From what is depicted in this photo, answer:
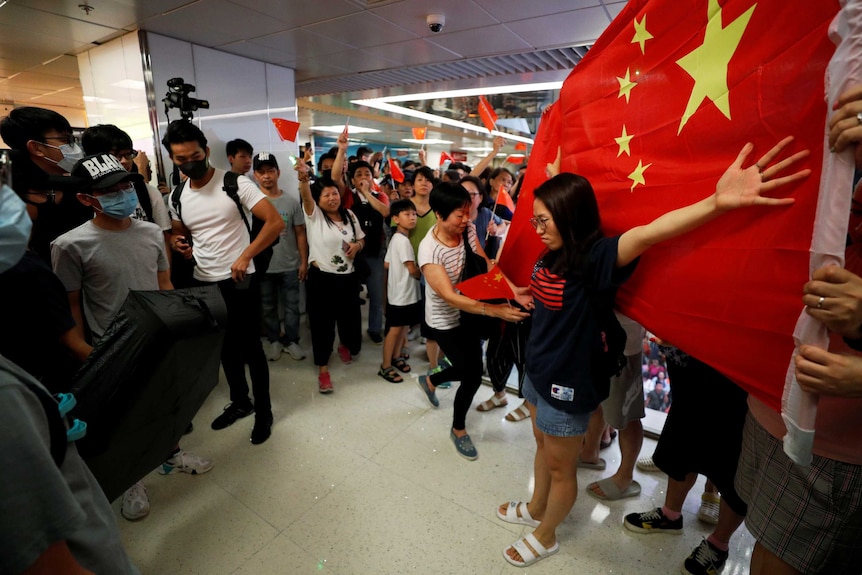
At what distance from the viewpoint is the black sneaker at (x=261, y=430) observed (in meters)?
2.43

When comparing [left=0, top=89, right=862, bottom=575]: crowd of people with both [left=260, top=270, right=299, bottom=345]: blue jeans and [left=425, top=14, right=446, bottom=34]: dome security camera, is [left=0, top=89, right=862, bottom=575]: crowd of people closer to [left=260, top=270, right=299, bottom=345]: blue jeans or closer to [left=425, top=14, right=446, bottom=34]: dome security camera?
[left=260, top=270, right=299, bottom=345]: blue jeans

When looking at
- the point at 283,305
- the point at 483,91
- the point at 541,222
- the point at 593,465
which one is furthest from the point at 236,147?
the point at 483,91

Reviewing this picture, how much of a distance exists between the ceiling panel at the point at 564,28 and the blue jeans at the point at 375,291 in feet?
7.63

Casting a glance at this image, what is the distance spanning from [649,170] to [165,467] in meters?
2.66

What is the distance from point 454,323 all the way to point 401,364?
3.91 ft

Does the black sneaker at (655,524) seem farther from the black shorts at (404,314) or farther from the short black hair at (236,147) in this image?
the short black hair at (236,147)

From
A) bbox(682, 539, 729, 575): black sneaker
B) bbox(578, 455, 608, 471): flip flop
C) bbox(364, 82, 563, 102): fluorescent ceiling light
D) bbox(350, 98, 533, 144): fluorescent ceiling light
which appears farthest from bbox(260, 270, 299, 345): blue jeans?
bbox(364, 82, 563, 102): fluorescent ceiling light

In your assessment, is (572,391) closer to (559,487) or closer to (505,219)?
(559,487)

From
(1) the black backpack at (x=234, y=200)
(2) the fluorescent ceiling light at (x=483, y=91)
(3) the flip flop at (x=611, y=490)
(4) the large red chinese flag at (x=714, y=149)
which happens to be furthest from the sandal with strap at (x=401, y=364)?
(2) the fluorescent ceiling light at (x=483, y=91)

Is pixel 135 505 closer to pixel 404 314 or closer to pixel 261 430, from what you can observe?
pixel 261 430

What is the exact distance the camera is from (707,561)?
1586mm

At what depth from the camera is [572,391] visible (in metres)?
1.37

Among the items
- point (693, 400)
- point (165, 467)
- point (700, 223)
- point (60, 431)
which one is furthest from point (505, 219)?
point (60, 431)

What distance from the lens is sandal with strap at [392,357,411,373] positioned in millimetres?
3285
